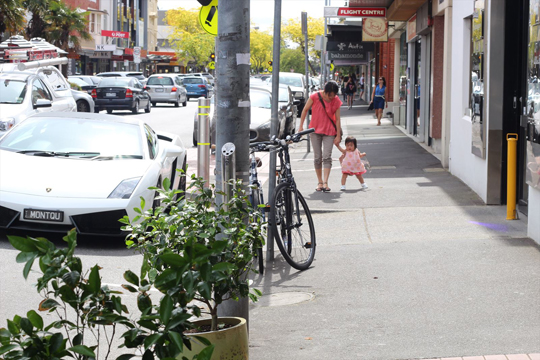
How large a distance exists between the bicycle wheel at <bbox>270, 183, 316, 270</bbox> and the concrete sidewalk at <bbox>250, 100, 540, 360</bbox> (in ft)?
0.54

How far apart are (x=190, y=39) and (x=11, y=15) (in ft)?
233

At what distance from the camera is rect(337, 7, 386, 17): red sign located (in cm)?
2370

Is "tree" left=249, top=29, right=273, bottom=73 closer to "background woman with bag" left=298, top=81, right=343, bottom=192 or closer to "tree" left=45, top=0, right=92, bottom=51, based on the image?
"tree" left=45, top=0, right=92, bottom=51

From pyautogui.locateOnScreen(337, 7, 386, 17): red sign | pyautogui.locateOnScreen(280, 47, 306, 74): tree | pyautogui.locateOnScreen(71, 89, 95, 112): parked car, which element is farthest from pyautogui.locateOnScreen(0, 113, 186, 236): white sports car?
pyautogui.locateOnScreen(280, 47, 306, 74): tree

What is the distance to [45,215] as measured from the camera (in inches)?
319

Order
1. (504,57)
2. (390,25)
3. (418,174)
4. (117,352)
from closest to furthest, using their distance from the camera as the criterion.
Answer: (117,352) → (504,57) → (418,174) → (390,25)

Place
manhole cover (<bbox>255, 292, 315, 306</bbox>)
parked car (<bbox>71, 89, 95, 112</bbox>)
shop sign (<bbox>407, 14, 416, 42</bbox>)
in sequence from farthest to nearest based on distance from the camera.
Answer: parked car (<bbox>71, 89, 95, 112</bbox>), shop sign (<bbox>407, 14, 416, 42</bbox>), manhole cover (<bbox>255, 292, 315, 306</bbox>)

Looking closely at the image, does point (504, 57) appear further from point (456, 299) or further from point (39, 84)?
point (39, 84)

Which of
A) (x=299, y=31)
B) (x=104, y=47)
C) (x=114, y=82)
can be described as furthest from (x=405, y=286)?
(x=299, y=31)

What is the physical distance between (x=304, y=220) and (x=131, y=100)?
26.8m

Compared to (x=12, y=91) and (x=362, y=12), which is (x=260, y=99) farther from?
(x=12, y=91)

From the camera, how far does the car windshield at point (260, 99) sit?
22344 millimetres

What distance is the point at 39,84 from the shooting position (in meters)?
17.9

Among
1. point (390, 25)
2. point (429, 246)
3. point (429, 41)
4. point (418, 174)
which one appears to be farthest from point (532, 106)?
point (390, 25)
